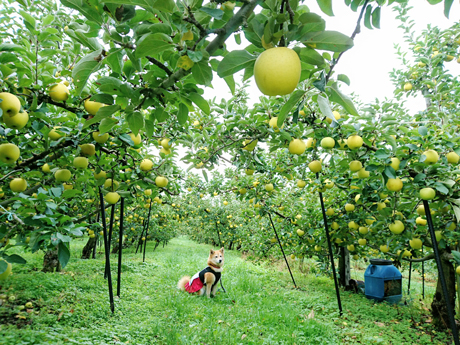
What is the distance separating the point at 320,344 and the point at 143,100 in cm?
323

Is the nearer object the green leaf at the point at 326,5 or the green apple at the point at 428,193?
the green leaf at the point at 326,5

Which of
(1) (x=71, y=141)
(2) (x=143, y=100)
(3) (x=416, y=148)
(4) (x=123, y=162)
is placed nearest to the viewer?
(2) (x=143, y=100)

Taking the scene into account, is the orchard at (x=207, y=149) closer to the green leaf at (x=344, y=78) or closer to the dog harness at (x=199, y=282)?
the green leaf at (x=344, y=78)

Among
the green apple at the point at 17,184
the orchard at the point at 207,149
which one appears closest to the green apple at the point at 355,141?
the orchard at the point at 207,149

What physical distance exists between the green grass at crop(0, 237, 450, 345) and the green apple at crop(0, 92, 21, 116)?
2.17 meters

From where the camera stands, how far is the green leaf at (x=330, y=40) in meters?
0.71

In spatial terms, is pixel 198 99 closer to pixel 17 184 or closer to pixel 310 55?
pixel 310 55

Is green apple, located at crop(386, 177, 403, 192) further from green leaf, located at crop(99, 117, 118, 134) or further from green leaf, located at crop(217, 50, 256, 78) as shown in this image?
green leaf, located at crop(99, 117, 118, 134)

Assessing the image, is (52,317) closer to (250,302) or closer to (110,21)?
(250,302)

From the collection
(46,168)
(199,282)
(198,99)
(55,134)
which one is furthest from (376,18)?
(199,282)

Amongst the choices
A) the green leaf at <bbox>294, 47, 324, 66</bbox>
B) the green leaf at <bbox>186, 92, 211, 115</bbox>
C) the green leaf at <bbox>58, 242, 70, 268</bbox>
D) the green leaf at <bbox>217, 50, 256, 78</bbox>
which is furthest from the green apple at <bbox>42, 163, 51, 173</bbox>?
the green leaf at <bbox>294, 47, 324, 66</bbox>

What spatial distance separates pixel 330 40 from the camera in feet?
2.37

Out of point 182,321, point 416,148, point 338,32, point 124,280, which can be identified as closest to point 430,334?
point 416,148

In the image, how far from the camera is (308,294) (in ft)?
16.7
